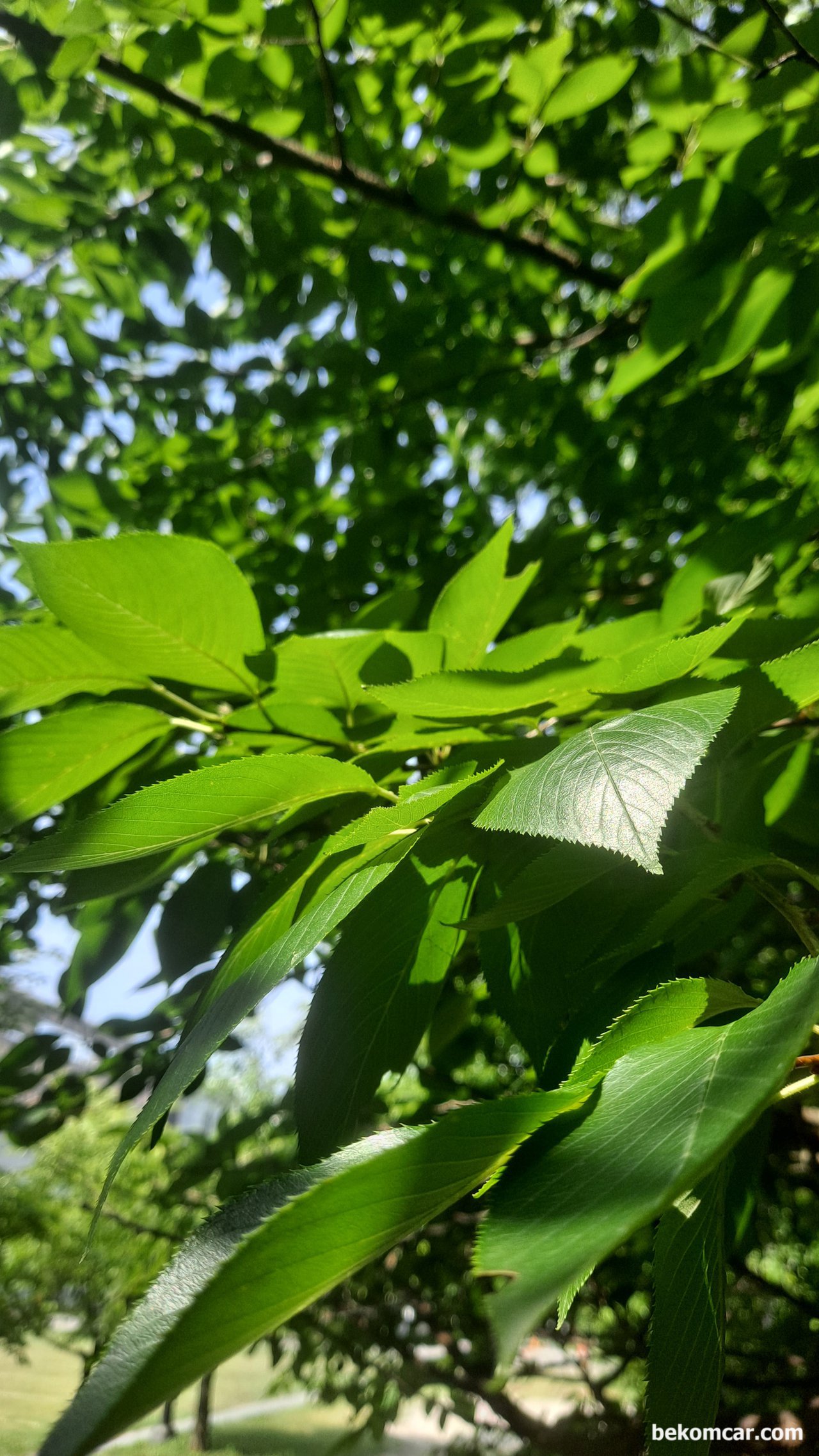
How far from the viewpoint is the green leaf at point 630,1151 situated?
19cm

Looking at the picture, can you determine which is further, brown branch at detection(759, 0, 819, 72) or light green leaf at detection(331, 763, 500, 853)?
brown branch at detection(759, 0, 819, 72)

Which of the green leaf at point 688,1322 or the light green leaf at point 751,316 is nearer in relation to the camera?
the green leaf at point 688,1322

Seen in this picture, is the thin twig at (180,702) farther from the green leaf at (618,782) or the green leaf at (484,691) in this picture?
the green leaf at (618,782)

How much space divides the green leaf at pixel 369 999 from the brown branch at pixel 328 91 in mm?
999

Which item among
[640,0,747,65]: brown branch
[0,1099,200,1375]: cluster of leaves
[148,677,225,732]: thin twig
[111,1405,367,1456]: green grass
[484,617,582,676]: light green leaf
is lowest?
[111,1405,367,1456]: green grass

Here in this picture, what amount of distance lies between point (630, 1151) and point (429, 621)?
1.83 ft

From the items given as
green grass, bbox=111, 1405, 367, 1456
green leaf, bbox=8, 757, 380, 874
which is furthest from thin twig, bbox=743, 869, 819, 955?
green grass, bbox=111, 1405, 367, 1456

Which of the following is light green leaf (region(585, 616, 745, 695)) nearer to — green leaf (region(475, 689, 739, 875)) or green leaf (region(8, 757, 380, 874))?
green leaf (region(475, 689, 739, 875))

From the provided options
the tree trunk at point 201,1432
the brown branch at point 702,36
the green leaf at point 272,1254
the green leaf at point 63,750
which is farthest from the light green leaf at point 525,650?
the tree trunk at point 201,1432

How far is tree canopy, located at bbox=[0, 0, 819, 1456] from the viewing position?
0.87 ft

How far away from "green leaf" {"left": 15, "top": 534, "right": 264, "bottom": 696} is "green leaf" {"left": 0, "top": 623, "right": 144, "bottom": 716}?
0.02 m

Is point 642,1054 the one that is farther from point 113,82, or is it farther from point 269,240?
point 113,82

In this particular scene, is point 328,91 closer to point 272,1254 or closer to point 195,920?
point 195,920

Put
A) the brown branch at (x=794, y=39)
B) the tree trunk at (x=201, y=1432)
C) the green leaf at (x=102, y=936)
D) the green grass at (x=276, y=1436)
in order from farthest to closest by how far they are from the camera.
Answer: the tree trunk at (x=201, y=1432) < the green grass at (x=276, y=1436) < the green leaf at (x=102, y=936) < the brown branch at (x=794, y=39)
